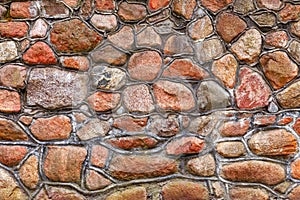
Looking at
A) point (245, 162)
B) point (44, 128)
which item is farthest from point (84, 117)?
point (245, 162)

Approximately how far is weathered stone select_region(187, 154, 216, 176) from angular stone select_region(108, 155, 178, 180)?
85 mm

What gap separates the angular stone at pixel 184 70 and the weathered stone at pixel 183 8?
242mm

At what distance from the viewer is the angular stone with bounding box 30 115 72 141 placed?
1958 millimetres

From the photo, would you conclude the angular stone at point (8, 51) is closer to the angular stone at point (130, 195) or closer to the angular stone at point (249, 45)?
the angular stone at point (130, 195)

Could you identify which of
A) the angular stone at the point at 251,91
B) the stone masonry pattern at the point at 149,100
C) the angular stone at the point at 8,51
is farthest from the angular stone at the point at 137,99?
the angular stone at the point at 8,51

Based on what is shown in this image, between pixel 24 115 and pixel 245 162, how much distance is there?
1190mm

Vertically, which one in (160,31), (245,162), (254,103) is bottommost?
(245,162)

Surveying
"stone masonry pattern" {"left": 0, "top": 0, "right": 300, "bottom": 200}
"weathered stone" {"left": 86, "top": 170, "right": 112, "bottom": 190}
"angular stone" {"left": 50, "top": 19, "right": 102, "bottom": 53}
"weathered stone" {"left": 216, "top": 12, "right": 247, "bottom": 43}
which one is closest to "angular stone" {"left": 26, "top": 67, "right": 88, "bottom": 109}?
"stone masonry pattern" {"left": 0, "top": 0, "right": 300, "bottom": 200}

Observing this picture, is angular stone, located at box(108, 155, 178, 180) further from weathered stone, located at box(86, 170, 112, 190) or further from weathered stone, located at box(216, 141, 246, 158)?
weathered stone, located at box(216, 141, 246, 158)

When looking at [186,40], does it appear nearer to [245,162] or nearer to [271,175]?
[245,162]

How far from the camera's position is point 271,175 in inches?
78.6

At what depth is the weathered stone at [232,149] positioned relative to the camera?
1993 millimetres

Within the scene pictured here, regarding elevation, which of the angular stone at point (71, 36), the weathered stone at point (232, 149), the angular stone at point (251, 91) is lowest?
the weathered stone at point (232, 149)

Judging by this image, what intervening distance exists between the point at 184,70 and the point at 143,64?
222mm
